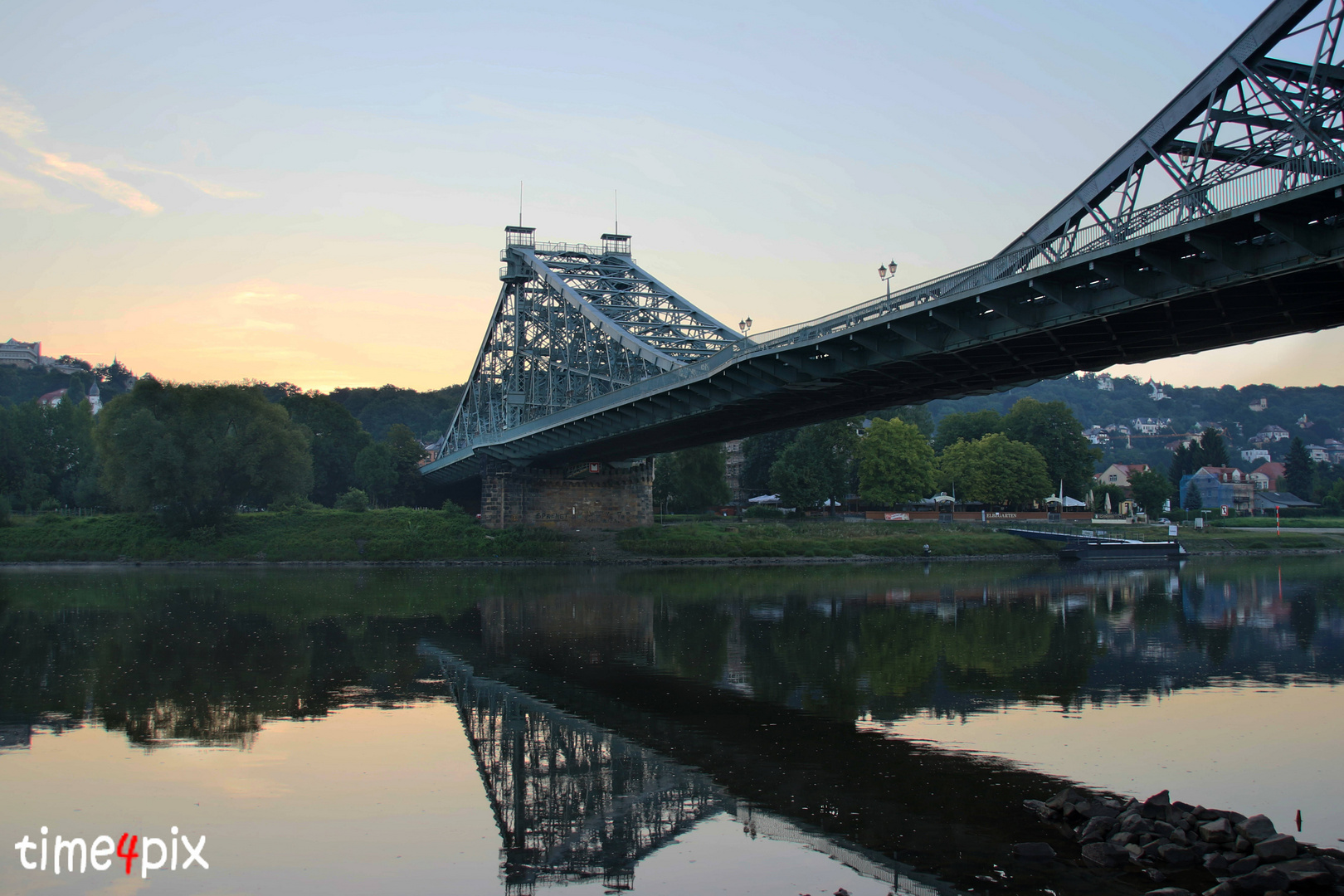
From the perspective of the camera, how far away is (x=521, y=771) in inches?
561

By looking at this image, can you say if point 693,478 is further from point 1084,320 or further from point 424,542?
point 1084,320

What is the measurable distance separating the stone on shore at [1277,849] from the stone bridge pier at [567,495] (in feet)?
195

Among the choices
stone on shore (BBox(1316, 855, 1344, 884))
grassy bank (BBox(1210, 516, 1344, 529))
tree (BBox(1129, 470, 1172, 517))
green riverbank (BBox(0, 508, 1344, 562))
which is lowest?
stone on shore (BBox(1316, 855, 1344, 884))

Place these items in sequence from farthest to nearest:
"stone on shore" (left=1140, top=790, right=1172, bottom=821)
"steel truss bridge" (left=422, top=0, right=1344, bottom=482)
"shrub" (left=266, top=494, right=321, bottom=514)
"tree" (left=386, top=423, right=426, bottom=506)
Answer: "tree" (left=386, top=423, right=426, bottom=506) → "shrub" (left=266, top=494, right=321, bottom=514) → "steel truss bridge" (left=422, top=0, right=1344, bottom=482) → "stone on shore" (left=1140, top=790, right=1172, bottom=821)

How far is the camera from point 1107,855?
10.4 metres

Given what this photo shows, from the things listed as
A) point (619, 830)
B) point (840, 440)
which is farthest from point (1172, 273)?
point (840, 440)

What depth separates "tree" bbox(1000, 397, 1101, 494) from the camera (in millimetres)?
95938

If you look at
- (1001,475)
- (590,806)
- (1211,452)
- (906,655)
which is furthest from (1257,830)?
(1211,452)

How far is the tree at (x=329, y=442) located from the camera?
101 m

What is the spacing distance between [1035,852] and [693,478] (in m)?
80.0

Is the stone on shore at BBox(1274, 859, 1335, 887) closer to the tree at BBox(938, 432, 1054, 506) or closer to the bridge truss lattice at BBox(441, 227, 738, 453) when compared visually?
the bridge truss lattice at BBox(441, 227, 738, 453)

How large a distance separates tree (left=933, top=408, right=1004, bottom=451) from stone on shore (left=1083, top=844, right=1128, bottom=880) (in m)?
101

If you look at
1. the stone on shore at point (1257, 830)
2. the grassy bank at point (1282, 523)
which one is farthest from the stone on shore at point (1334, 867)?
the grassy bank at point (1282, 523)

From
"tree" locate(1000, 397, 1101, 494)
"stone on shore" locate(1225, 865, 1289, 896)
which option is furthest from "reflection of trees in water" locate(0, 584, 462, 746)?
"tree" locate(1000, 397, 1101, 494)
